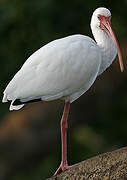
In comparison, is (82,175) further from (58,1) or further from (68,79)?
(58,1)

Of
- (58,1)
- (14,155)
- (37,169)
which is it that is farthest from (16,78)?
(37,169)

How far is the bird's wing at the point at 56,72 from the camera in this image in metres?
8.70

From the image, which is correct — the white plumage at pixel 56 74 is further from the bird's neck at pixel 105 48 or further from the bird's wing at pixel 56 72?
the bird's neck at pixel 105 48

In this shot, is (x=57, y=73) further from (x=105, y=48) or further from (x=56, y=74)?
(x=105, y=48)

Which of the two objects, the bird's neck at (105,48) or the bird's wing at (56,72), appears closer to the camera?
the bird's wing at (56,72)

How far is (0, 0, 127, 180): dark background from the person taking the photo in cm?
1220

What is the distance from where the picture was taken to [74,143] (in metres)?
14.6

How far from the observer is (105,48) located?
9.05m

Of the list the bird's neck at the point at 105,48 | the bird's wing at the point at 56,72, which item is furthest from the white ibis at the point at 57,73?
the bird's neck at the point at 105,48

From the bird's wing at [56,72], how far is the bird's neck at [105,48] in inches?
9.1

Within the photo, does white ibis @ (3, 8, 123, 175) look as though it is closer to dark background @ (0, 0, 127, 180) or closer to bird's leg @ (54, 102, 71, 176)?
bird's leg @ (54, 102, 71, 176)

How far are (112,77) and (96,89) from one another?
0.35m

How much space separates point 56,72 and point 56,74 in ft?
0.07

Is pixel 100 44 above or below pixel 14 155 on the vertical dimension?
above
